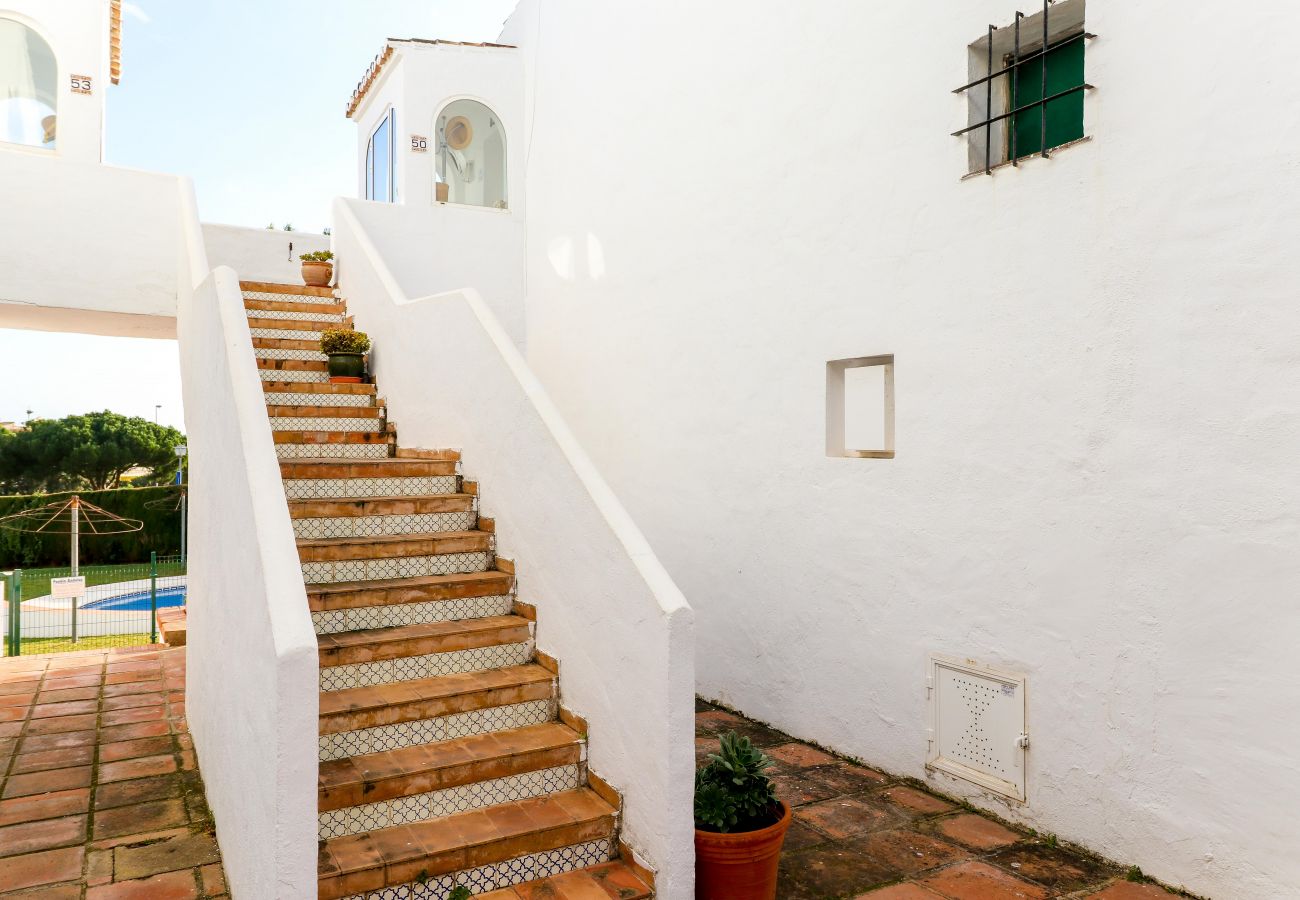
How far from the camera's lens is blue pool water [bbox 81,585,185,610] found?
59.7 ft

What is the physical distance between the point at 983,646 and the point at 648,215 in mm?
3996

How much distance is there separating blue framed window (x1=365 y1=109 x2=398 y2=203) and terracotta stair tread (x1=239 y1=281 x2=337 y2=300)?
2.29m

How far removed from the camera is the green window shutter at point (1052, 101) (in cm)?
377

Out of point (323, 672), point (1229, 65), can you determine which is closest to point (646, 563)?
point (323, 672)

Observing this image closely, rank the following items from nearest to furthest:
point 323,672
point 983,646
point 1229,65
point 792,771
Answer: point 1229,65 < point 323,672 < point 983,646 < point 792,771

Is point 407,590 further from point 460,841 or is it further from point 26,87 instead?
point 26,87

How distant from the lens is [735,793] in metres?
3.15

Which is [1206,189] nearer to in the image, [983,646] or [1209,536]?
[1209,536]

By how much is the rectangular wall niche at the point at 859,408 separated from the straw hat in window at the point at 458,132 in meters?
5.96

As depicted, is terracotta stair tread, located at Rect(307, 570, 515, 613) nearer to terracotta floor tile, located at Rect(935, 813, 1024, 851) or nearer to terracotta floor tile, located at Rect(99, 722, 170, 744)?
terracotta floor tile, located at Rect(99, 722, 170, 744)

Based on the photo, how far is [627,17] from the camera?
6.67 meters

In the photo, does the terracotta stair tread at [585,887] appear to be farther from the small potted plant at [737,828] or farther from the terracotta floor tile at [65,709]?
the terracotta floor tile at [65,709]

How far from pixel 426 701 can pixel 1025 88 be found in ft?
13.0

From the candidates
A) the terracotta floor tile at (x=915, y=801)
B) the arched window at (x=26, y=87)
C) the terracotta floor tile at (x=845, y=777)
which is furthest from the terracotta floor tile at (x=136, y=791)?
the arched window at (x=26, y=87)
